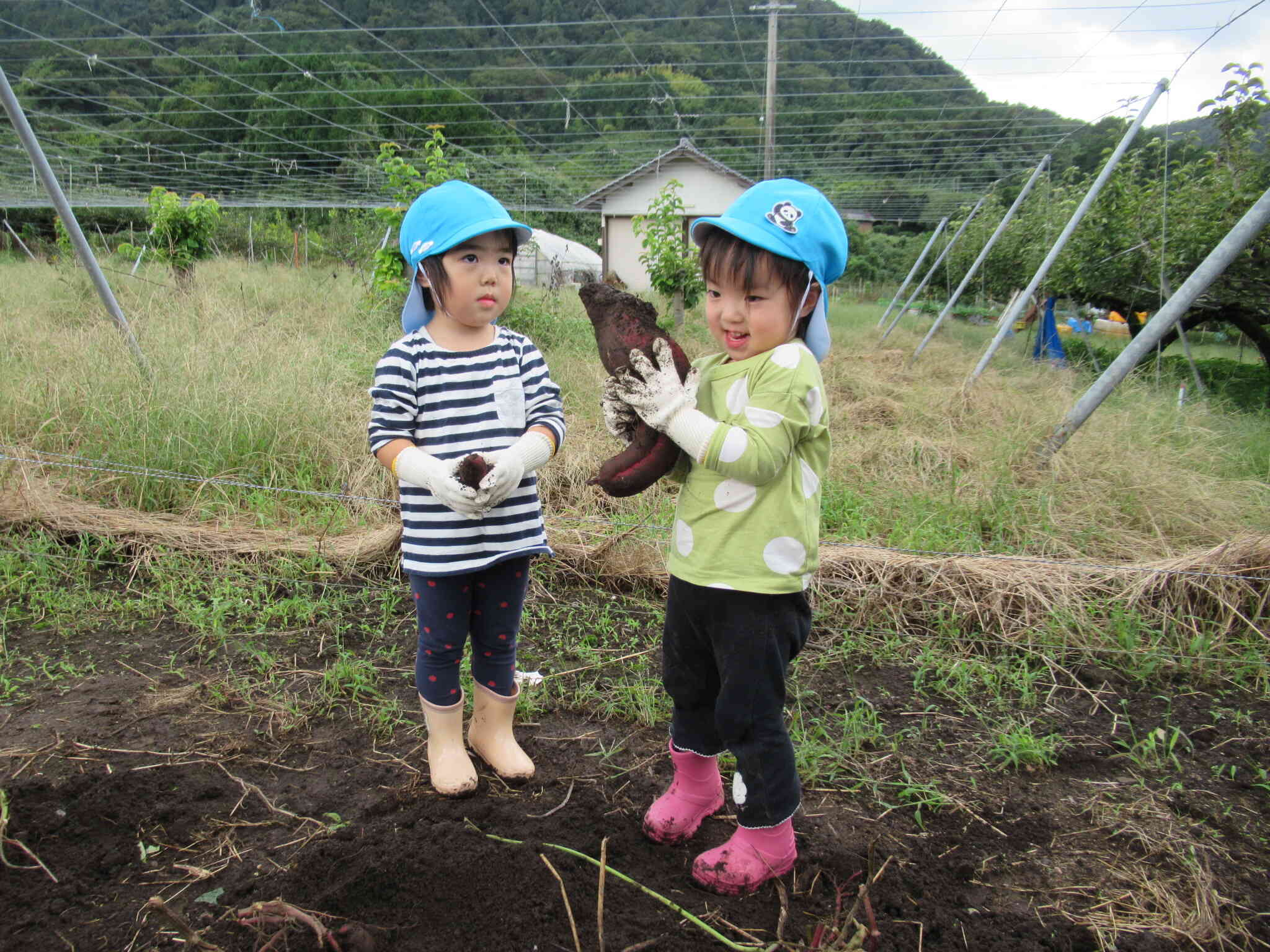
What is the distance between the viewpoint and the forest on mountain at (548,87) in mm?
10250

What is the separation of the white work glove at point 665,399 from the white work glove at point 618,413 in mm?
20

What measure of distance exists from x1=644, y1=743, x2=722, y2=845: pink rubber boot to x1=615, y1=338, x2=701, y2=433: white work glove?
0.80 metres

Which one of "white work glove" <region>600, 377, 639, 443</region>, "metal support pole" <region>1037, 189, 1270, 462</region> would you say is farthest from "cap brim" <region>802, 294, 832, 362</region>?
"metal support pole" <region>1037, 189, 1270, 462</region>

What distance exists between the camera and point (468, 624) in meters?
1.99

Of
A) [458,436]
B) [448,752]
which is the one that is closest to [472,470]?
[458,436]

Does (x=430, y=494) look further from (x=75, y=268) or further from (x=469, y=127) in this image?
(x=469, y=127)

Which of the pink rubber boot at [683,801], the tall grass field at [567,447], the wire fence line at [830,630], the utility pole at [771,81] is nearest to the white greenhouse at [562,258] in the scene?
the utility pole at [771,81]

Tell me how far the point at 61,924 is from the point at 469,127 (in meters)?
22.4

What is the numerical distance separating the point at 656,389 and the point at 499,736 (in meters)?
1.10

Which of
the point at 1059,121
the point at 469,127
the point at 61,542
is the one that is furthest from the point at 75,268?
the point at 469,127

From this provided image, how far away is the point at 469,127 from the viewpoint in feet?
69.5

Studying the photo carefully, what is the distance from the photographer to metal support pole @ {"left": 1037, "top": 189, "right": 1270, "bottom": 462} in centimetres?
351

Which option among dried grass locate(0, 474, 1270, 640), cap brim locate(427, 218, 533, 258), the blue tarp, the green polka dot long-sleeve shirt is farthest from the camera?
the blue tarp

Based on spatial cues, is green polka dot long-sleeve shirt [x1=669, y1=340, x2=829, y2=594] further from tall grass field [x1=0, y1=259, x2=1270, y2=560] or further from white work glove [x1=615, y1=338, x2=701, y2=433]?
tall grass field [x1=0, y1=259, x2=1270, y2=560]
